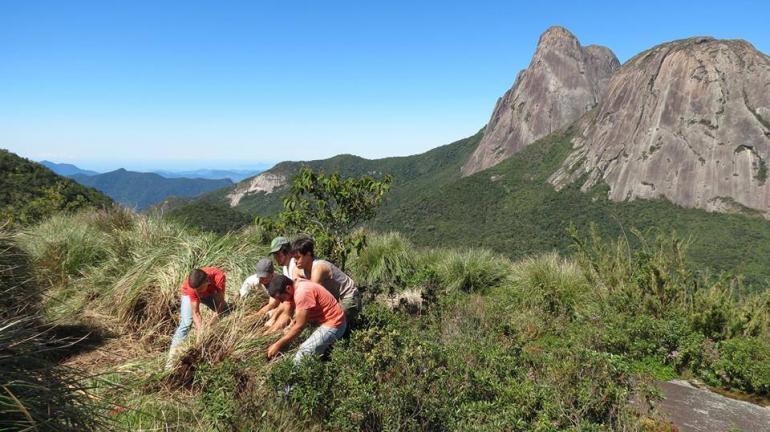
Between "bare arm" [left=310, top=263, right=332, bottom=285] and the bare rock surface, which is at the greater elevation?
"bare arm" [left=310, top=263, right=332, bottom=285]

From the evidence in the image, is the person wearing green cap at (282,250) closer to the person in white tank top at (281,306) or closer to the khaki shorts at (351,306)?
the person in white tank top at (281,306)

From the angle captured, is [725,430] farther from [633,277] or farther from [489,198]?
[489,198]

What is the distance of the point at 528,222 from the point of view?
95812mm

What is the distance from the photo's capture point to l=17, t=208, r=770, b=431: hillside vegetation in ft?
10.8

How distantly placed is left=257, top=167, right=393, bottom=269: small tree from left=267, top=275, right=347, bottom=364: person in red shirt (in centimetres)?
238

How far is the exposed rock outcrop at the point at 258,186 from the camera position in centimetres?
16425

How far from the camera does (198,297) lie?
16.6 feet

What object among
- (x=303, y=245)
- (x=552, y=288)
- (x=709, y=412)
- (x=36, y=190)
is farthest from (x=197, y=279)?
(x=36, y=190)

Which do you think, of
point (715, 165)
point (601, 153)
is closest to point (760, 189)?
point (715, 165)

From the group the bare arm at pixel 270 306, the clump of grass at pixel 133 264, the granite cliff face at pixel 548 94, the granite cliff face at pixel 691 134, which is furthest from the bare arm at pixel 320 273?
the granite cliff face at pixel 548 94

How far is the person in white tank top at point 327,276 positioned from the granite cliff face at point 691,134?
350ft

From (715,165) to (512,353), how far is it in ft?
382

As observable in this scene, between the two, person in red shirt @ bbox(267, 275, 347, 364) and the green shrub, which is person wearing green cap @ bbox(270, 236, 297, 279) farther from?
the green shrub

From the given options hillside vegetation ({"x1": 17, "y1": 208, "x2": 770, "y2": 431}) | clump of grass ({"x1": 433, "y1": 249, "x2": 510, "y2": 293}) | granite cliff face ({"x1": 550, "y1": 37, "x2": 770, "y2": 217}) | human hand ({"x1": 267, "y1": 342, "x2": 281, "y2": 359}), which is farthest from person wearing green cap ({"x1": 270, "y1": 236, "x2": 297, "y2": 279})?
granite cliff face ({"x1": 550, "y1": 37, "x2": 770, "y2": 217})
